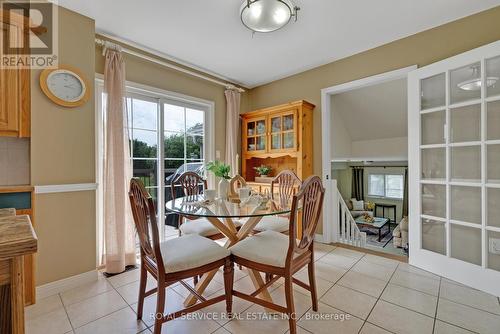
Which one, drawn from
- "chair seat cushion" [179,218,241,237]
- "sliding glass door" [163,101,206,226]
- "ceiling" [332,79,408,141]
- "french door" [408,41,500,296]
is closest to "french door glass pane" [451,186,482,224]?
"french door" [408,41,500,296]

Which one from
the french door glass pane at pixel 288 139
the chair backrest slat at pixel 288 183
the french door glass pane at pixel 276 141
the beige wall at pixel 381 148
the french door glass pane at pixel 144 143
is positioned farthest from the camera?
the beige wall at pixel 381 148

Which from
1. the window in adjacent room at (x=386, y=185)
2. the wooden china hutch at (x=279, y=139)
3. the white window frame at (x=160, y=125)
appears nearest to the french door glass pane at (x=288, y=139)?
the wooden china hutch at (x=279, y=139)

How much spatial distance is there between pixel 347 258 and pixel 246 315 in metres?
1.50

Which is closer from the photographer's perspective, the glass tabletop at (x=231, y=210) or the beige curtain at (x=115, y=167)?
the glass tabletop at (x=231, y=210)

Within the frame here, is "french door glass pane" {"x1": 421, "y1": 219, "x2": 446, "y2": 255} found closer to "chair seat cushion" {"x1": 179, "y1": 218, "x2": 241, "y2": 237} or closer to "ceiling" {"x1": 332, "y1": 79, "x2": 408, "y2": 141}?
"chair seat cushion" {"x1": 179, "y1": 218, "x2": 241, "y2": 237}

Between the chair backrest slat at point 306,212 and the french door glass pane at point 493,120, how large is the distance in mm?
1595

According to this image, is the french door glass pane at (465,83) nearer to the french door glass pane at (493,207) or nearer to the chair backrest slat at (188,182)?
the french door glass pane at (493,207)

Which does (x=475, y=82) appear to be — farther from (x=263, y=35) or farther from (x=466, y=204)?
(x=263, y=35)

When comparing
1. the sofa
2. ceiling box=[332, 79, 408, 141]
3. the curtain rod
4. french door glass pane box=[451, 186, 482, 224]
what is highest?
the curtain rod

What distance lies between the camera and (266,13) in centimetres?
175

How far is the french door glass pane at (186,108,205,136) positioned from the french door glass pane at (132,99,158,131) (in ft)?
1.52

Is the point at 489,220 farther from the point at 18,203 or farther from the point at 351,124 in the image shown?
the point at 18,203

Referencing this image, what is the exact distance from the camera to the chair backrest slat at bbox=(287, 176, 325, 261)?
1399 mm

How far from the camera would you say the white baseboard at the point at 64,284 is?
73.4 inches
